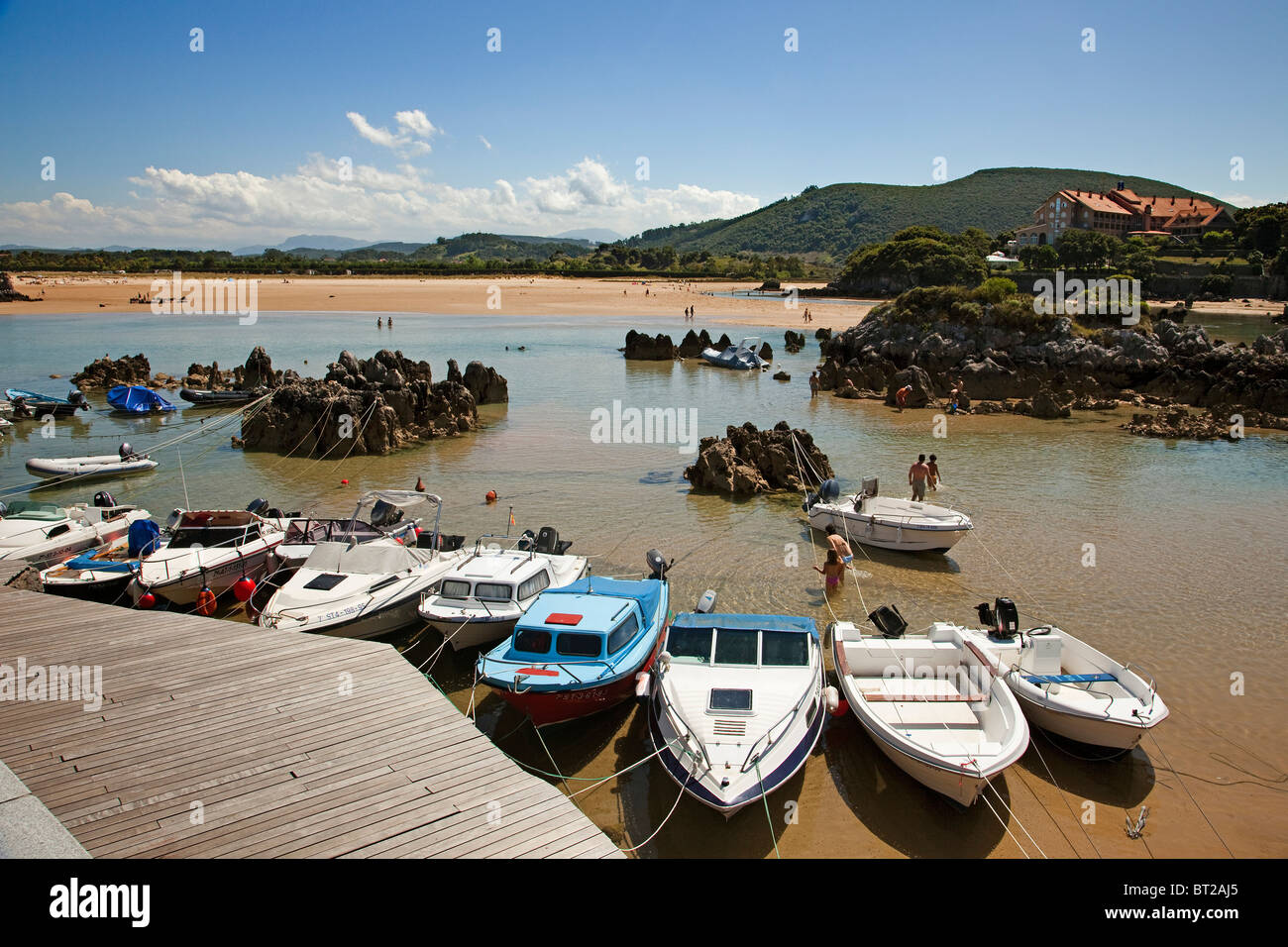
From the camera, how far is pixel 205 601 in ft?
50.5

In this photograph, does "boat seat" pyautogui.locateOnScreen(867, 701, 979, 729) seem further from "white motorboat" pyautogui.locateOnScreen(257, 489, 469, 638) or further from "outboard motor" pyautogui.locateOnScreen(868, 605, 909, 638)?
"white motorboat" pyautogui.locateOnScreen(257, 489, 469, 638)

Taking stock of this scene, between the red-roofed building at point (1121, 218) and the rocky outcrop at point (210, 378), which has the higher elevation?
the red-roofed building at point (1121, 218)

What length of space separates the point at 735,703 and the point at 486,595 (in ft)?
17.9

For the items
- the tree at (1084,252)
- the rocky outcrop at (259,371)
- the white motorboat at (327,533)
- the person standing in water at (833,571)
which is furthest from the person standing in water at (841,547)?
the tree at (1084,252)

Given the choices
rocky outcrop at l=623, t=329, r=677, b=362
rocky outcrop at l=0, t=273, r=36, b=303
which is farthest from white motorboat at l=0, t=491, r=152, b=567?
rocky outcrop at l=0, t=273, r=36, b=303

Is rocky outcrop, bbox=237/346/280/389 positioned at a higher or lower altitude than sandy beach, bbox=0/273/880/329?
lower

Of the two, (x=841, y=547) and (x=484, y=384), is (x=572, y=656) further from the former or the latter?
(x=484, y=384)

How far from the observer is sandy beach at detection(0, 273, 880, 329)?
8988 cm

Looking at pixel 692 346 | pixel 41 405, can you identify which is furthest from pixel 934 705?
pixel 692 346

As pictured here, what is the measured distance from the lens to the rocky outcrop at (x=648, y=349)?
198ft

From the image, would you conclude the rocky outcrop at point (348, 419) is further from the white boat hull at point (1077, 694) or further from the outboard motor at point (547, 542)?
the white boat hull at point (1077, 694)

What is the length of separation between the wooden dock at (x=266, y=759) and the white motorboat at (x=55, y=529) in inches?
286

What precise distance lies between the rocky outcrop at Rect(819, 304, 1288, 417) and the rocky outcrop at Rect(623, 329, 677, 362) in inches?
685
